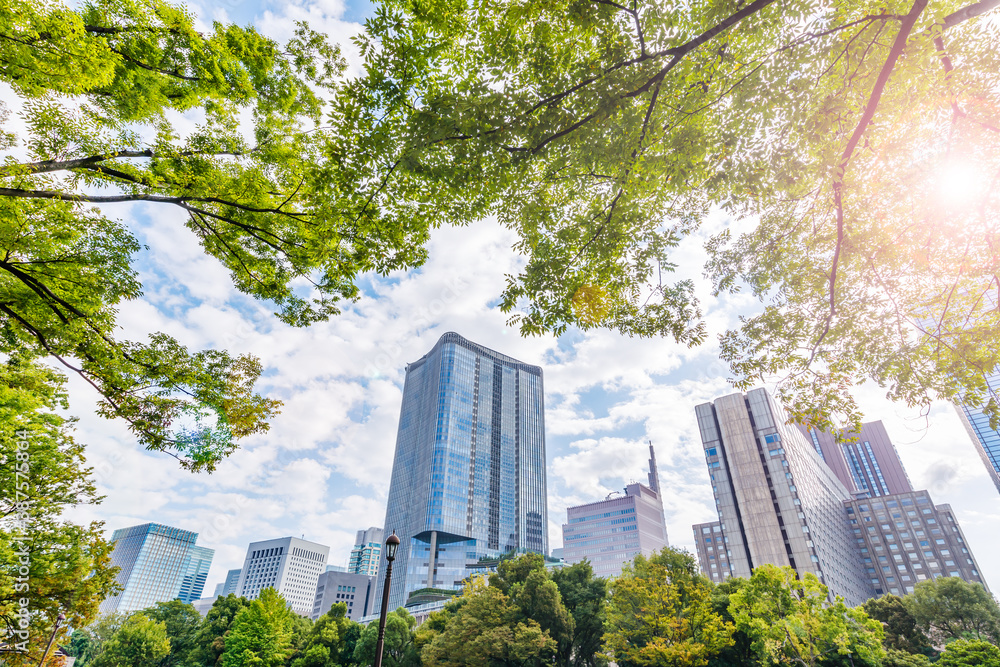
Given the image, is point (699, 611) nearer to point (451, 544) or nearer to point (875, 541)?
point (451, 544)

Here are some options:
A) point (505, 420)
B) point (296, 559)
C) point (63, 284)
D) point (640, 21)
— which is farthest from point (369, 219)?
point (296, 559)

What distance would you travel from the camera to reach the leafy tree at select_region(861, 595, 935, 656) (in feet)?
109

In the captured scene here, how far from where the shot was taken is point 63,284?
615 centimetres

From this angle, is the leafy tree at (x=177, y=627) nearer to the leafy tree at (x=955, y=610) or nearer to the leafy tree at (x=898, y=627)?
the leafy tree at (x=898, y=627)

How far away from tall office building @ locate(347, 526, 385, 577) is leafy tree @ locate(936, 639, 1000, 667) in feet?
548

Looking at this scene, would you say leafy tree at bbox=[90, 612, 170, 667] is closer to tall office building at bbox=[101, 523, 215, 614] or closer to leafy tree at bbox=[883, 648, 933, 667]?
leafy tree at bbox=[883, 648, 933, 667]

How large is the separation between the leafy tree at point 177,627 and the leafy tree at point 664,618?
107ft

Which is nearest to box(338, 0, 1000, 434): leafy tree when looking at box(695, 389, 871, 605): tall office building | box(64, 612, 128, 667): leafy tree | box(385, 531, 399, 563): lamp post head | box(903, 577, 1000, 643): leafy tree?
box(385, 531, 399, 563): lamp post head

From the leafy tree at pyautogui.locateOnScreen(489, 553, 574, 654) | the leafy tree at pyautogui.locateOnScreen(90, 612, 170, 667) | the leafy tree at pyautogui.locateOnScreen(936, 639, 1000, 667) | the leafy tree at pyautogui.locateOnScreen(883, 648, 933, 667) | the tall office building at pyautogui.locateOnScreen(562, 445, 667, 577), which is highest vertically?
the tall office building at pyautogui.locateOnScreen(562, 445, 667, 577)

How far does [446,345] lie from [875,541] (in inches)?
3885

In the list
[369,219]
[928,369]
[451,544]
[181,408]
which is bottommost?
[181,408]

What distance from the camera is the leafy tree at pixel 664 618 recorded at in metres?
18.8

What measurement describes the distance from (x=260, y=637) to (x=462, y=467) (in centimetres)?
6201

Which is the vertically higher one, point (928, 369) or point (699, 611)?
point (928, 369)
